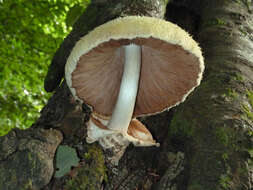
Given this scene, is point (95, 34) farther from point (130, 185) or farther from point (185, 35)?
point (130, 185)

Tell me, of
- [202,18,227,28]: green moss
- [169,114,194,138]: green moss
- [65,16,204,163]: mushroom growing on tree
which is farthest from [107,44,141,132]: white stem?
[202,18,227,28]: green moss

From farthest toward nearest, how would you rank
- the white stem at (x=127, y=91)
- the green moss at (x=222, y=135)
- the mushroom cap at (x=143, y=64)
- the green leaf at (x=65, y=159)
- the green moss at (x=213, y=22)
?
the green moss at (x=213, y=22)
the white stem at (x=127, y=91)
the green moss at (x=222, y=135)
the green leaf at (x=65, y=159)
the mushroom cap at (x=143, y=64)

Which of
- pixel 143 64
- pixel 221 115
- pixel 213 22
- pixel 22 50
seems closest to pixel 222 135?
pixel 221 115

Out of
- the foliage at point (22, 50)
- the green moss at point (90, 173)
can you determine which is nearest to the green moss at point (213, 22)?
the green moss at point (90, 173)

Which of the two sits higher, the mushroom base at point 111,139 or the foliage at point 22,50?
the foliage at point 22,50

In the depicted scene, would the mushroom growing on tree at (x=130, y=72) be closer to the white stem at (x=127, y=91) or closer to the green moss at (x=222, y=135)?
the white stem at (x=127, y=91)

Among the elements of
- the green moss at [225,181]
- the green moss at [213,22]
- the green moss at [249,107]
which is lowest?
the green moss at [225,181]

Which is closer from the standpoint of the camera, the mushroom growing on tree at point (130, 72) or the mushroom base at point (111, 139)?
the mushroom growing on tree at point (130, 72)

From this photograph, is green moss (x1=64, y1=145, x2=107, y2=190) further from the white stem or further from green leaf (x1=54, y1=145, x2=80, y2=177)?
the white stem
